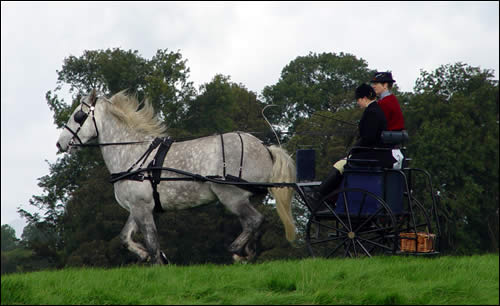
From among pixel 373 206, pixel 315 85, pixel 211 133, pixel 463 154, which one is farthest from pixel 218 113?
pixel 373 206

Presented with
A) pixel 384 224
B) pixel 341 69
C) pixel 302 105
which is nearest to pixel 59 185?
pixel 302 105

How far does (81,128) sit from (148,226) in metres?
2.07

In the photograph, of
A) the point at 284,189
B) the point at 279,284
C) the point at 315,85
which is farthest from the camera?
the point at 315,85

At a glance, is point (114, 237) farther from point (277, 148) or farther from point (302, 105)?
point (277, 148)

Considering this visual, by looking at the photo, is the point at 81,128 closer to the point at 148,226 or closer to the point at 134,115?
the point at 134,115

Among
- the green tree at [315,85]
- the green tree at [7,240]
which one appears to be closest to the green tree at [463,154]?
the green tree at [315,85]

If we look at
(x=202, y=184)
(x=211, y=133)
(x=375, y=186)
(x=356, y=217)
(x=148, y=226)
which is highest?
(x=211, y=133)

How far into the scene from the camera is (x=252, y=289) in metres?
7.67

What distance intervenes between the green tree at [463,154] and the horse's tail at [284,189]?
2263 cm

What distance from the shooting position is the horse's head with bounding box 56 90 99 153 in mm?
12328

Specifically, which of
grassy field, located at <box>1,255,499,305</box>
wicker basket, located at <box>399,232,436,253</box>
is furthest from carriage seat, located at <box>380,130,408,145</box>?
grassy field, located at <box>1,255,499,305</box>

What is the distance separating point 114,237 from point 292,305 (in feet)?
95.1

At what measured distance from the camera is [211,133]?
36.3m

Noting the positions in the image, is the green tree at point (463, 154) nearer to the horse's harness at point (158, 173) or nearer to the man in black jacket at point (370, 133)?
the horse's harness at point (158, 173)
